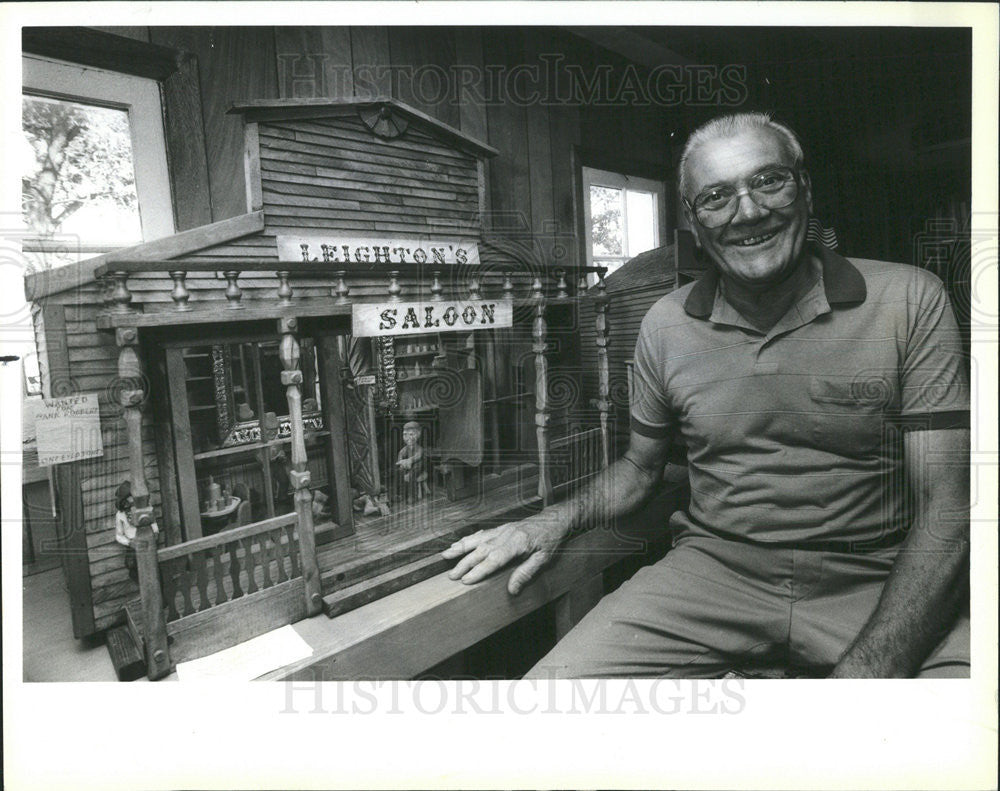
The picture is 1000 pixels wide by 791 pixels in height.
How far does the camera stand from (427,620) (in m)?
1.40

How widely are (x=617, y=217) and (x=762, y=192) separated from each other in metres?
0.55

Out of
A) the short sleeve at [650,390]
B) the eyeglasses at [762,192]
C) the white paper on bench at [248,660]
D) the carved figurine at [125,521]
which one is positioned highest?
the eyeglasses at [762,192]

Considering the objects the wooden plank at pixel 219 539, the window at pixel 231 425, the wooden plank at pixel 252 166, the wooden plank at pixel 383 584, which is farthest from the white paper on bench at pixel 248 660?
the wooden plank at pixel 252 166

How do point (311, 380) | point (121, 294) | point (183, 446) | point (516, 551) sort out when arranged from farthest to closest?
point (311, 380) < point (183, 446) < point (516, 551) < point (121, 294)

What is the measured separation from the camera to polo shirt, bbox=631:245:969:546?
45.9 inches

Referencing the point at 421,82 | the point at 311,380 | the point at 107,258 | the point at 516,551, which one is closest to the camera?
the point at 107,258

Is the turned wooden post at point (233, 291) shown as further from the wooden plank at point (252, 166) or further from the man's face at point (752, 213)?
the man's face at point (752, 213)

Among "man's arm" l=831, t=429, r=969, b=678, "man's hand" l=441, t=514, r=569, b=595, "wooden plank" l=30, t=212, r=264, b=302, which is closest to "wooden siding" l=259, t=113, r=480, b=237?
"wooden plank" l=30, t=212, r=264, b=302

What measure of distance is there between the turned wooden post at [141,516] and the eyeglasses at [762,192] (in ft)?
4.50

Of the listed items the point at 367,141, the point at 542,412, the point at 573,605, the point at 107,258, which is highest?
the point at 367,141

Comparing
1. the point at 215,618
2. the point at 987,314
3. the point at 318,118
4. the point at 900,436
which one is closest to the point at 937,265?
the point at 987,314

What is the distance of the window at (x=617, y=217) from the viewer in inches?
64.4

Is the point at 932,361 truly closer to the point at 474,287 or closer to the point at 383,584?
the point at 474,287

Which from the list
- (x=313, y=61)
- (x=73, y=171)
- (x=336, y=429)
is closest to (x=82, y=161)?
(x=73, y=171)
